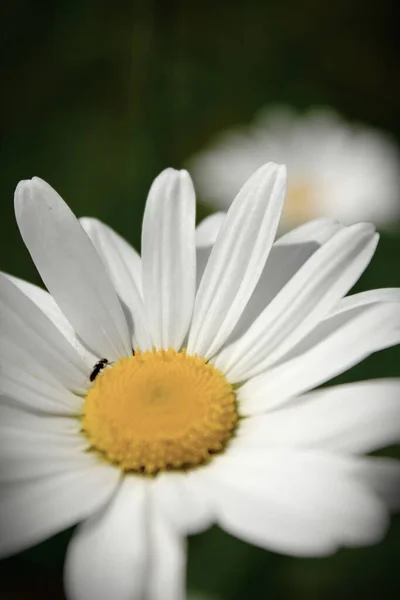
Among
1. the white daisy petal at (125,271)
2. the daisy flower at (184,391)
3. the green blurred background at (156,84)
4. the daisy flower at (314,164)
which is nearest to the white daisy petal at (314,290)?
the daisy flower at (184,391)

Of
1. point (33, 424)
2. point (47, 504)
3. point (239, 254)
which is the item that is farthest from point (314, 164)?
point (47, 504)

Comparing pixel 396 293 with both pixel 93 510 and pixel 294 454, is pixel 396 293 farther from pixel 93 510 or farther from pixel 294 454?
pixel 93 510

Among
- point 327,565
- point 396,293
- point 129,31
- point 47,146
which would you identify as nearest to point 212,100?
point 129,31

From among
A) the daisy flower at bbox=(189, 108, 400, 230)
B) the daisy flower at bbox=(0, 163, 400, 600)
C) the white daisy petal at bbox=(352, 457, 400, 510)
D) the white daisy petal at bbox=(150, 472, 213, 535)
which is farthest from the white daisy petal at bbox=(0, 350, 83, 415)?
the daisy flower at bbox=(189, 108, 400, 230)

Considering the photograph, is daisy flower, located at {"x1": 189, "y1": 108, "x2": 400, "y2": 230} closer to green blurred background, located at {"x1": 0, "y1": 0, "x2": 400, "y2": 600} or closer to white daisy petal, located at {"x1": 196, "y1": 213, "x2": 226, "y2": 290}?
green blurred background, located at {"x1": 0, "y1": 0, "x2": 400, "y2": 600}

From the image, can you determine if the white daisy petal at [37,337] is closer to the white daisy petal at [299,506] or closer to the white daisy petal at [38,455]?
the white daisy petal at [38,455]

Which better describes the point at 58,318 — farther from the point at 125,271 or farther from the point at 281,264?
the point at 281,264

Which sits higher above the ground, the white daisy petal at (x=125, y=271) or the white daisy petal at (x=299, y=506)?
the white daisy petal at (x=125, y=271)
